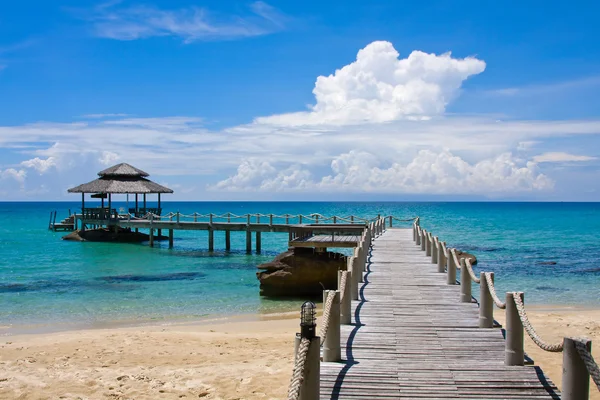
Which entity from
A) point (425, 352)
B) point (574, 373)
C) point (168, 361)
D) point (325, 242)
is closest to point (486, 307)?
point (425, 352)

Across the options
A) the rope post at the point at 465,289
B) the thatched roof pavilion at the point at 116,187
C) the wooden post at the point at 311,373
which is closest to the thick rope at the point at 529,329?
the wooden post at the point at 311,373

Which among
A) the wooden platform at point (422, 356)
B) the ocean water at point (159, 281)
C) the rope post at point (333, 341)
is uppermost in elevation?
the rope post at point (333, 341)

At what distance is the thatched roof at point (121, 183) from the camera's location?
46.9 m

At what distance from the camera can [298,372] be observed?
496cm

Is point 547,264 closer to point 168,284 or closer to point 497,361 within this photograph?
point 168,284

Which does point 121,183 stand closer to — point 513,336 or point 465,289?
point 465,289

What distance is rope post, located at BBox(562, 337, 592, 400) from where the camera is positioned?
5.09 m

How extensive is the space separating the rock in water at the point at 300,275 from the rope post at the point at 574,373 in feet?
58.6

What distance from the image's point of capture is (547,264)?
35312mm

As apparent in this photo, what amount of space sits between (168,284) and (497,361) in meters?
21.4

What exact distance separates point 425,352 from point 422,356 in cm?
19

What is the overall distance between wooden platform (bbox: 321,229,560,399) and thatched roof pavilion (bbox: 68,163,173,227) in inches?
1513

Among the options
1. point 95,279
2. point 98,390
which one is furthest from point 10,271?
point 98,390

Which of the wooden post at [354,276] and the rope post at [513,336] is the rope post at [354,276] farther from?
the rope post at [513,336]
